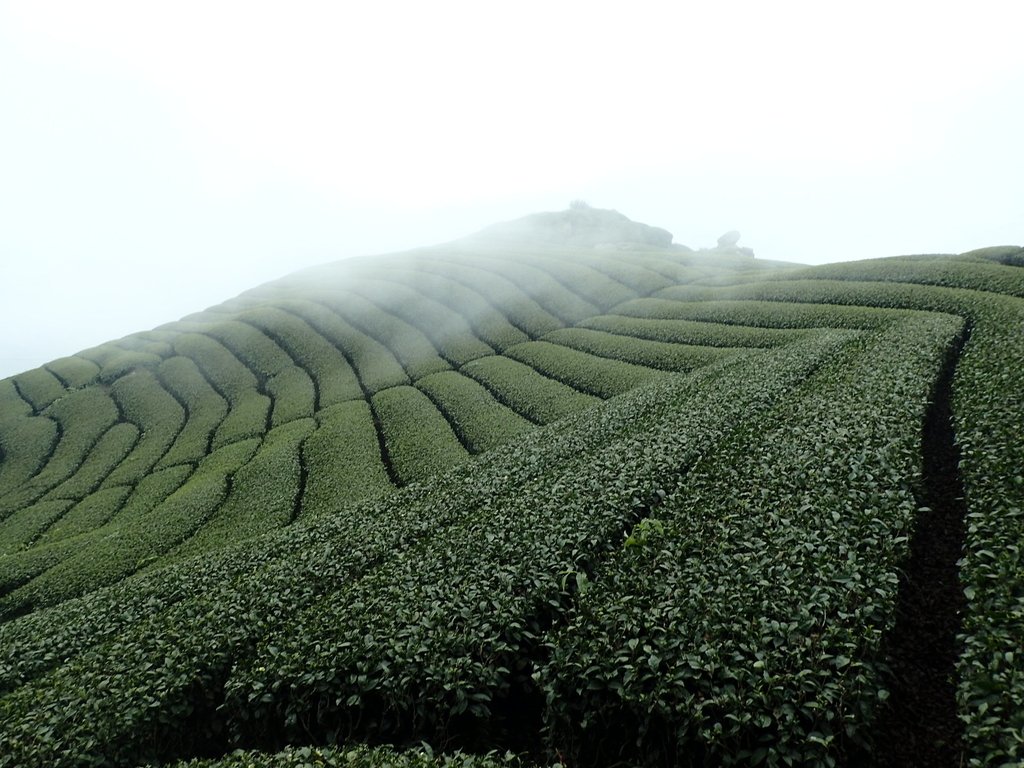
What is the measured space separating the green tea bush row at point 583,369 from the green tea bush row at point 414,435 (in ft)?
32.5

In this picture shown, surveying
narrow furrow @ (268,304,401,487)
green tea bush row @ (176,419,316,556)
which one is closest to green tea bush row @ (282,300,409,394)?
narrow furrow @ (268,304,401,487)

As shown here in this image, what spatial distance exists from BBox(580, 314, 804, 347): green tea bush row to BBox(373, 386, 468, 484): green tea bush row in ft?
66.1

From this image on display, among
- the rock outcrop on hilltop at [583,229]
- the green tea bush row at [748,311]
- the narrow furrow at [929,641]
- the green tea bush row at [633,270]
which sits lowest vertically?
the narrow furrow at [929,641]

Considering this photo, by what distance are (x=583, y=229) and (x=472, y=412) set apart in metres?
140

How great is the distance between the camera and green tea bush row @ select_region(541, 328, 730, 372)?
3856 centimetres

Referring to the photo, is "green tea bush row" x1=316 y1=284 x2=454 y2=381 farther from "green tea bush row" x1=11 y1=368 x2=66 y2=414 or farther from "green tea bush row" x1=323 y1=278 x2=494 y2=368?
"green tea bush row" x1=11 y1=368 x2=66 y2=414

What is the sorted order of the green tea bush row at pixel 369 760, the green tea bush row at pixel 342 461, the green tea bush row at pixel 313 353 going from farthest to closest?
1. the green tea bush row at pixel 313 353
2. the green tea bush row at pixel 342 461
3. the green tea bush row at pixel 369 760

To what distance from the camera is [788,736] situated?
779 cm

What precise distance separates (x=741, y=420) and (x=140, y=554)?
29.3 m

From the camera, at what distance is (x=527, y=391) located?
39.7 metres

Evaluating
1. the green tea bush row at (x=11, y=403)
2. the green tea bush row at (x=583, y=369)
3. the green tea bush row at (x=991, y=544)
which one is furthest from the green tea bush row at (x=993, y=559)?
the green tea bush row at (x=11, y=403)

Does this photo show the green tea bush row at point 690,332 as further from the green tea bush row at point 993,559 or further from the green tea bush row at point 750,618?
the green tea bush row at point 750,618

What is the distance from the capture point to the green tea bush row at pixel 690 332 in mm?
38203

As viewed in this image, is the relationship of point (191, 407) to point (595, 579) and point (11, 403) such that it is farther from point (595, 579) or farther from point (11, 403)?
point (595, 579)
